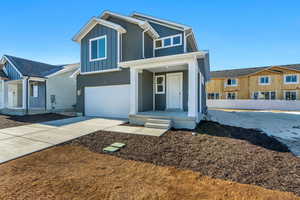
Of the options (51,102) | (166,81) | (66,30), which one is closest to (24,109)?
(51,102)

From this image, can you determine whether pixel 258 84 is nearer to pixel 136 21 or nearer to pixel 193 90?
pixel 193 90

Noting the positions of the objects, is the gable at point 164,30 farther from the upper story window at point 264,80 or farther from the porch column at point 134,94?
the upper story window at point 264,80

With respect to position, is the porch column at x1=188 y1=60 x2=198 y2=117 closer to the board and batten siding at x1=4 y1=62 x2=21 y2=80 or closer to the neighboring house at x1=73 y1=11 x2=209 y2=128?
the neighboring house at x1=73 y1=11 x2=209 y2=128

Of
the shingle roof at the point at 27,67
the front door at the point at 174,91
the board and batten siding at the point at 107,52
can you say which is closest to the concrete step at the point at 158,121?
the front door at the point at 174,91

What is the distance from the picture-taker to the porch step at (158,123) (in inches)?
257

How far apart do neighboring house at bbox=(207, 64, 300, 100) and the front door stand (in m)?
20.4

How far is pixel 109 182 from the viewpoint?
2.77 meters

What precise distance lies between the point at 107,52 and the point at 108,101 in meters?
3.31

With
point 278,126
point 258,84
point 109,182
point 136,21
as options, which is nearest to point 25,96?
point 136,21

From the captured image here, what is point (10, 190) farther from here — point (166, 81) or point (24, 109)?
point (24, 109)

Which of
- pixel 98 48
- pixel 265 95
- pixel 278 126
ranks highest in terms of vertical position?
pixel 98 48

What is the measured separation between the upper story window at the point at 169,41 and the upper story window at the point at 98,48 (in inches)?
142

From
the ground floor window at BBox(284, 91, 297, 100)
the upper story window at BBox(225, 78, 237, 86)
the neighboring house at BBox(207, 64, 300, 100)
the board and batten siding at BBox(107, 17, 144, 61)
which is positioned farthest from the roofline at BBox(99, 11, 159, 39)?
the ground floor window at BBox(284, 91, 297, 100)

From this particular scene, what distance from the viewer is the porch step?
653 centimetres
